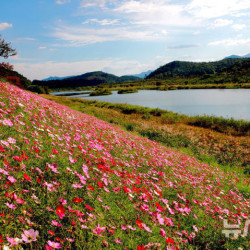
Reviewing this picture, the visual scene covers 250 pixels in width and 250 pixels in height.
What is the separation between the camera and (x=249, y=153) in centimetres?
1445

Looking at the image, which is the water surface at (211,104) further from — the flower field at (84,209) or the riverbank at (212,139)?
the flower field at (84,209)

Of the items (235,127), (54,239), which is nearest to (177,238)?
(54,239)

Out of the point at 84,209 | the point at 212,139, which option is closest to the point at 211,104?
the point at 212,139

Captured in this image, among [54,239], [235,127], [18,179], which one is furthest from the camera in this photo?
→ [235,127]

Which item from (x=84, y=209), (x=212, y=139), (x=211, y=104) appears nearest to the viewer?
(x=84, y=209)

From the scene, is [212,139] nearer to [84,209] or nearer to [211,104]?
[84,209]

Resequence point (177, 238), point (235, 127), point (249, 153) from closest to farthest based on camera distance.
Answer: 1. point (177, 238)
2. point (249, 153)
3. point (235, 127)

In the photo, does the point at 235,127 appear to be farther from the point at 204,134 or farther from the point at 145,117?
the point at 145,117

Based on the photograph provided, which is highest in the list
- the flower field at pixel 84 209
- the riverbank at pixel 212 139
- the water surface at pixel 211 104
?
the water surface at pixel 211 104

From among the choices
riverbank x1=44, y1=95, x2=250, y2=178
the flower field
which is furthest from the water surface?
the flower field

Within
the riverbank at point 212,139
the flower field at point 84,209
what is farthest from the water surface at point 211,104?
the flower field at point 84,209

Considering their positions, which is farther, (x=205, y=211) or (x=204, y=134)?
(x=204, y=134)

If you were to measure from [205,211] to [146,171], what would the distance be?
1.76 meters

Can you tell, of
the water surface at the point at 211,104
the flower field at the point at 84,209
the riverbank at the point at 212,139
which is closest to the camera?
the flower field at the point at 84,209
